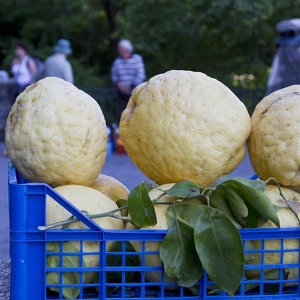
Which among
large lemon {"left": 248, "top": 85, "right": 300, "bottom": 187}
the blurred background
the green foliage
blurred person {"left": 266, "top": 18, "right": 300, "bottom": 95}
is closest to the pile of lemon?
large lemon {"left": 248, "top": 85, "right": 300, "bottom": 187}

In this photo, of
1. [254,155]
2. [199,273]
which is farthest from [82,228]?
[254,155]

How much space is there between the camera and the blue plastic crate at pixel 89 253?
157 cm

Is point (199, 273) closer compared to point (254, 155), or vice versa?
point (199, 273)

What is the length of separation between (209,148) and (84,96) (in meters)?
0.42

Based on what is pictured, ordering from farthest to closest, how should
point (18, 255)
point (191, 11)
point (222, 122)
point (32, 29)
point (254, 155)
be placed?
1. point (32, 29)
2. point (191, 11)
3. point (254, 155)
4. point (222, 122)
5. point (18, 255)

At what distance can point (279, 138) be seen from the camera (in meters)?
1.93

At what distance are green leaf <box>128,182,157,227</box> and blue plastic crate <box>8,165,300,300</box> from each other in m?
0.06

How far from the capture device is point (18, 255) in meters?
1.57

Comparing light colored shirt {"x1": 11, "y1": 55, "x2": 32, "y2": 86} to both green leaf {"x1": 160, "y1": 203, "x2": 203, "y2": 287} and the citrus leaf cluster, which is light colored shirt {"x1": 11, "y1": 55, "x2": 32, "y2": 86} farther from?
green leaf {"x1": 160, "y1": 203, "x2": 203, "y2": 287}

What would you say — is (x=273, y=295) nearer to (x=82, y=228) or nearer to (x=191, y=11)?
(x=82, y=228)

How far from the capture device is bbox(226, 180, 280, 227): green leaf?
167 cm

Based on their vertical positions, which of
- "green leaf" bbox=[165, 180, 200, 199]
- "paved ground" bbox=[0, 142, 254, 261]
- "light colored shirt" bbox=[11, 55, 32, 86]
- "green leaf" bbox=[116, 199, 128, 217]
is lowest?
"paved ground" bbox=[0, 142, 254, 261]

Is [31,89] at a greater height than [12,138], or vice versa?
[31,89]

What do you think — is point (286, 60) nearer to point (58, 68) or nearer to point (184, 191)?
point (58, 68)
